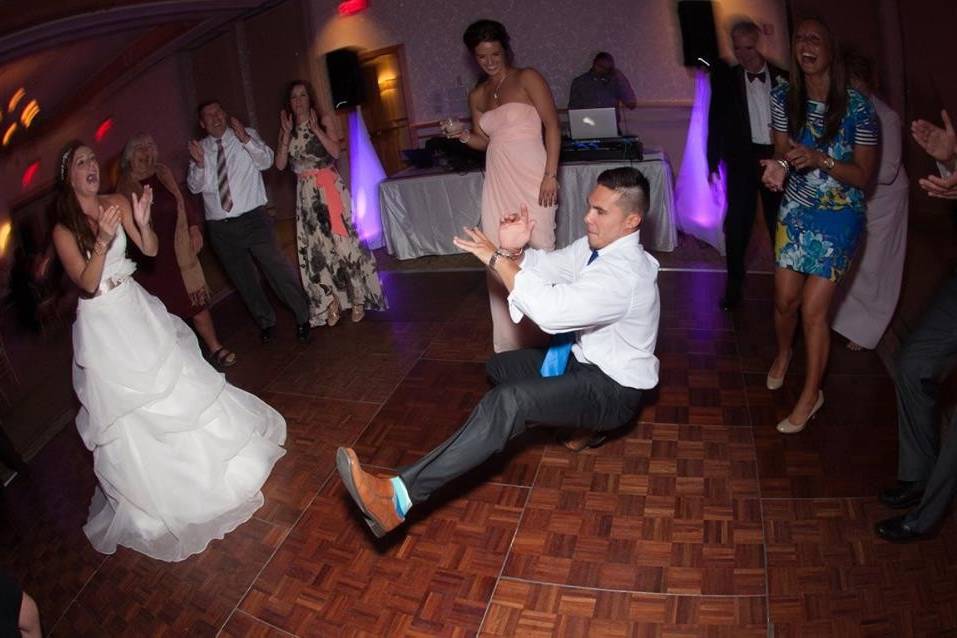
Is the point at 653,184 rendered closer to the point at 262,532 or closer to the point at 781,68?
the point at 781,68

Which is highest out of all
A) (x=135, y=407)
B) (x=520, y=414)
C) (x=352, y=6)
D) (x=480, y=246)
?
(x=352, y=6)

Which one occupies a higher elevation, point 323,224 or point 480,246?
point 480,246

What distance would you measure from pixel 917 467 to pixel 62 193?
318cm

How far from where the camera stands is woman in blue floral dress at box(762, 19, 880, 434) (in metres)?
2.42

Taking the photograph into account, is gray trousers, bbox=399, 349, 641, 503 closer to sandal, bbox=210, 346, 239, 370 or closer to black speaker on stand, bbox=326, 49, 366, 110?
sandal, bbox=210, 346, 239, 370

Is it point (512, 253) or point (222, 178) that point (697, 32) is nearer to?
point (512, 253)

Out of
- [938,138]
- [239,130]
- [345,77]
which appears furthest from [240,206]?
[938,138]

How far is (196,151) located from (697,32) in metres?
3.07

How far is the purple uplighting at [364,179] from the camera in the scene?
212 inches

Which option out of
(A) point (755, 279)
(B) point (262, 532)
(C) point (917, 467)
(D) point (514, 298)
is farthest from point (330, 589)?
(A) point (755, 279)

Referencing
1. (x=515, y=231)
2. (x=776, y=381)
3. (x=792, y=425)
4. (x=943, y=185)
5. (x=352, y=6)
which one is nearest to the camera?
(x=943, y=185)

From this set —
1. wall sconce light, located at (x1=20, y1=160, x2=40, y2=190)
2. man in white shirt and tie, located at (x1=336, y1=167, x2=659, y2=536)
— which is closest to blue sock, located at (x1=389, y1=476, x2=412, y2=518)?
man in white shirt and tie, located at (x1=336, y1=167, x2=659, y2=536)

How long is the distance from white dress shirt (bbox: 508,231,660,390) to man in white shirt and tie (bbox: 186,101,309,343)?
85.7 inches

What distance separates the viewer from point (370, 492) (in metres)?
2.09
